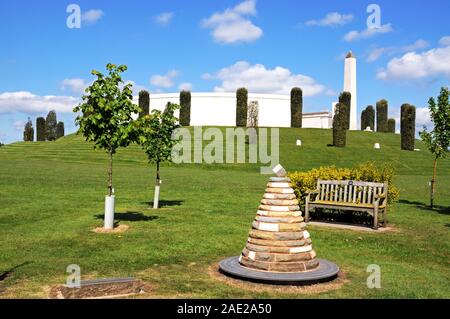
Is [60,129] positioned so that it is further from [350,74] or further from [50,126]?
[350,74]

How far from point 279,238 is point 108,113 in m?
7.26

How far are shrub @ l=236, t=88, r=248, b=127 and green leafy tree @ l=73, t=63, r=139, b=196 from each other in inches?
2128

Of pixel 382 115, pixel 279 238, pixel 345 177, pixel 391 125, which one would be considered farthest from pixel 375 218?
pixel 391 125

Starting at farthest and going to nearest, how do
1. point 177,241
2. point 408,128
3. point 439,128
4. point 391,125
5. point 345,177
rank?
point 391,125 → point 408,128 → point 439,128 → point 345,177 → point 177,241

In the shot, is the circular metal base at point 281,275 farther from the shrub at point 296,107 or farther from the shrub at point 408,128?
the shrub at point 296,107

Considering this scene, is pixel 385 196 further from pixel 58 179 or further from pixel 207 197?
pixel 58 179

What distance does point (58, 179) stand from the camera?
25.8m

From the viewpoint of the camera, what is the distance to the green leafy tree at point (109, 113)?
13.2m

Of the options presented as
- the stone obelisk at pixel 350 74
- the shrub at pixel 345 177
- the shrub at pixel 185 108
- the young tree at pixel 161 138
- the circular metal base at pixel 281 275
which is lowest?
the circular metal base at pixel 281 275

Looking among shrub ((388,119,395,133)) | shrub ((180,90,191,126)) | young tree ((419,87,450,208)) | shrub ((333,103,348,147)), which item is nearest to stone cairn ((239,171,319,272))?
young tree ((419,87,450,208))

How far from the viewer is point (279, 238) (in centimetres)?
831

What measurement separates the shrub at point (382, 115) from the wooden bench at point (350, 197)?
6770 cm

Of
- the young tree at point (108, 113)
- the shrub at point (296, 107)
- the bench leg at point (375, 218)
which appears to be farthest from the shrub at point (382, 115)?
the young tree at point (108, 113)
